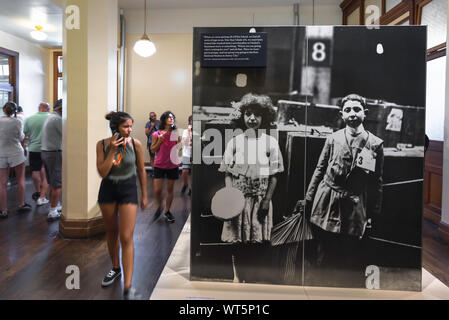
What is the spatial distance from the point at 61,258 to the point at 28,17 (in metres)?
5.55

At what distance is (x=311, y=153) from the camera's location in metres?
2.35

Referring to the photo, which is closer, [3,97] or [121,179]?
[121,179]

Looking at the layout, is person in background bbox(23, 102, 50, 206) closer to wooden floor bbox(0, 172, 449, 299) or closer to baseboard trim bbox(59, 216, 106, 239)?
wooden floor bbox(0, 172, 449, 299)

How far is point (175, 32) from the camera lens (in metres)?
8.09

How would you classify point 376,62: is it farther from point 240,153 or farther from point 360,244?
point 360,244

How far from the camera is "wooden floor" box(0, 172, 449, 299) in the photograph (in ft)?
7.43

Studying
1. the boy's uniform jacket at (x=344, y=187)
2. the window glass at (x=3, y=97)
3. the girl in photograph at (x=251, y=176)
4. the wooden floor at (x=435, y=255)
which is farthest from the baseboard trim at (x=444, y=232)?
the window glass at (x=3, y=97)

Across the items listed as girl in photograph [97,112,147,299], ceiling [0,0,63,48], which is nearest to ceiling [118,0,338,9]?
ceiling [0,0,63,48]

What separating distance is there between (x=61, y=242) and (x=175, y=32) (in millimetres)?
6545

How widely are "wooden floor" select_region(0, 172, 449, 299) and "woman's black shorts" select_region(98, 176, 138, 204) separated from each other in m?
0.73

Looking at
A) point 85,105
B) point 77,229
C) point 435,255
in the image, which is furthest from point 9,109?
point 435,255

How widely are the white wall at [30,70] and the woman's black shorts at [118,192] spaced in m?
6.87

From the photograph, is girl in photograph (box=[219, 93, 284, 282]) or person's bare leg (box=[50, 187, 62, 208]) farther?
person's bare leg (box=[50, 187, 62, 208])

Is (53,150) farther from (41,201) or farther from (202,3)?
(202,3)
